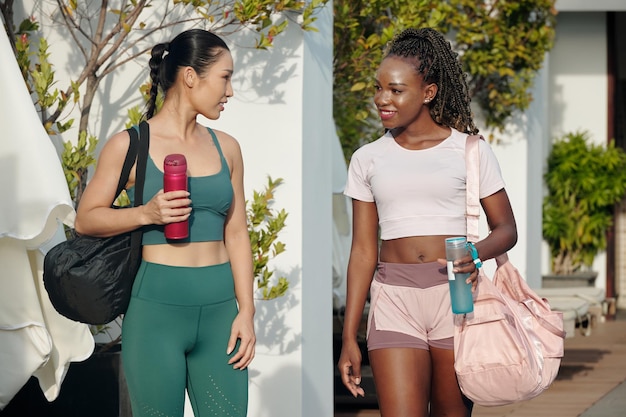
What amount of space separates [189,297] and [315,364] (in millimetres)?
2481

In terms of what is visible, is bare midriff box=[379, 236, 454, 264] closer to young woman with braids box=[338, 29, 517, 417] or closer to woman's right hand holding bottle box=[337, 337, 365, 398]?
young woman with braids box=[338, 29, 517, 417]

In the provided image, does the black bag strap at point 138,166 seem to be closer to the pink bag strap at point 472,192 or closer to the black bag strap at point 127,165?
the black bag strap at point 127,165

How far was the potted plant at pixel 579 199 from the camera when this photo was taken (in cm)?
1359

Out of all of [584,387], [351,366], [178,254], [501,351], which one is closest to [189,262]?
[178,254]

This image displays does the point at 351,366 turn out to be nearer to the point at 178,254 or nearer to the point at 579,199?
the point at 178,254

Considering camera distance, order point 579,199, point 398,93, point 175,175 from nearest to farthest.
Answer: point 175,175
point 398,93
point 579,199

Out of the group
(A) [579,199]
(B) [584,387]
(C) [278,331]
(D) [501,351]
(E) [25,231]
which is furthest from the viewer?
(A) [579,199]

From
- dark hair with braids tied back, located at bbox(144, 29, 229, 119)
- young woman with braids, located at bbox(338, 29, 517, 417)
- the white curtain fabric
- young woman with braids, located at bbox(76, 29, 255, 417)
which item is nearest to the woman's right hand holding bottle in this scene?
young woman with braids, located at bbox(338, 29, 517, 417)

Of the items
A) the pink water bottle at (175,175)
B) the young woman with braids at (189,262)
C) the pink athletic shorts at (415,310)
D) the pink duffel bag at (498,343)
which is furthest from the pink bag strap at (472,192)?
the pink water bottle at (175,175)

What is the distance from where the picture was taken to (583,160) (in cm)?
1358

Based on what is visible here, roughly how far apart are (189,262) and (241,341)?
280mm

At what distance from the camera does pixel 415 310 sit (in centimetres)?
383

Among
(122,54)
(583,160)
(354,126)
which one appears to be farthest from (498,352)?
(583,160)

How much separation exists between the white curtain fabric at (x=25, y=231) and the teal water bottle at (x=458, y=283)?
143 centimetres
